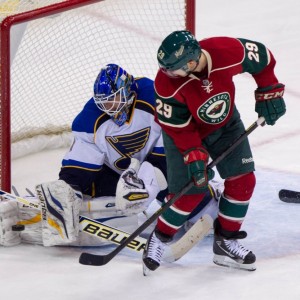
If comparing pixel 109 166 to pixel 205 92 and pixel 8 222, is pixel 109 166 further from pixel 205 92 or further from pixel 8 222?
pixel 205 92

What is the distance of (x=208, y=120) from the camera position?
305 cm

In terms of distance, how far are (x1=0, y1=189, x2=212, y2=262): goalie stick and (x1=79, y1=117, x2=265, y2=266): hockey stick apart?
0.12 metres

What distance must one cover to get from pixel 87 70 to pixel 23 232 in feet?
3.98

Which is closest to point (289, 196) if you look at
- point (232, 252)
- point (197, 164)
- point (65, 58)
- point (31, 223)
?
point (232, 252)

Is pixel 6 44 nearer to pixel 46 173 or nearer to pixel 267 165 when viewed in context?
pixel 46 173

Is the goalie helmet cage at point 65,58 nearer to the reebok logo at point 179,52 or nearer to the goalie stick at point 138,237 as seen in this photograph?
the goalie stick at point 138,237

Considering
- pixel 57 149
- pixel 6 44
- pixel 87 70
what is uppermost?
pixel 6 44

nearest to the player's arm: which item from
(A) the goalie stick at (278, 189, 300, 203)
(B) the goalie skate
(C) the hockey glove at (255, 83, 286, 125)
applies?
(C) the hockey glove at (255, 83, 286, 125)

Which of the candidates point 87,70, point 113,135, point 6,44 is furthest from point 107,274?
point 87,70

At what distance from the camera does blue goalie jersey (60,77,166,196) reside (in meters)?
3.46

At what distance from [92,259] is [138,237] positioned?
0.21m

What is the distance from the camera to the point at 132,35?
4703 millimetres

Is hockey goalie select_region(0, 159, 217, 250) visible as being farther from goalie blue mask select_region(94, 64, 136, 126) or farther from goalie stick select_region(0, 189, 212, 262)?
goalie blue mask select_region(94, 64, 136, 126)

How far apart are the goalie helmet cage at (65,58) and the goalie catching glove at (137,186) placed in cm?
101
